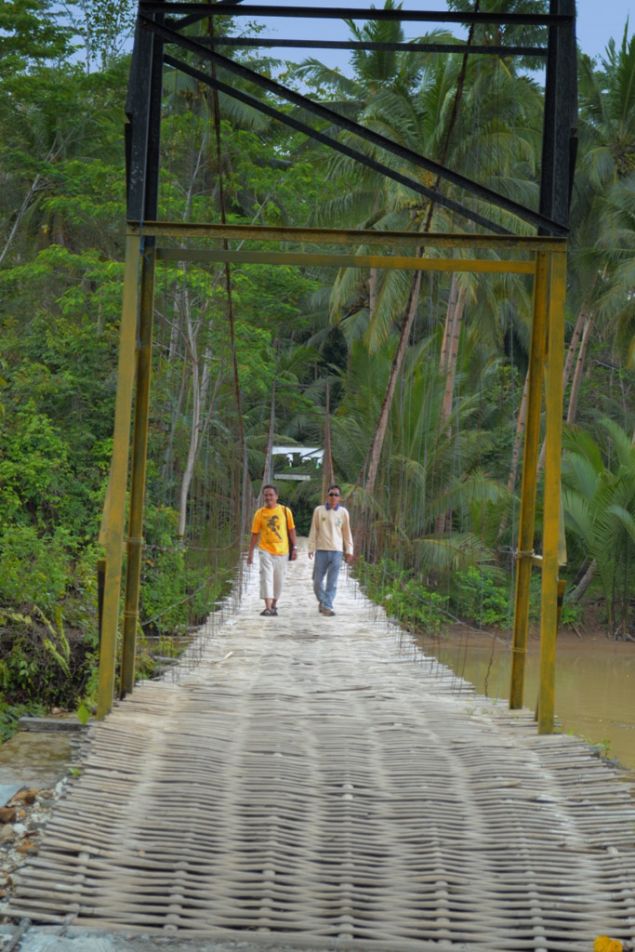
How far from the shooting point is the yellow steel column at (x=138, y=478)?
4.12m

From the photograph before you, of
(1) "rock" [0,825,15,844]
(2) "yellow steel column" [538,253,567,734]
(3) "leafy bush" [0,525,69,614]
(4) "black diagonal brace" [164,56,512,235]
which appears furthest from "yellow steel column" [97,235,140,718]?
(3) "leafy bush" [0,525,69,614]

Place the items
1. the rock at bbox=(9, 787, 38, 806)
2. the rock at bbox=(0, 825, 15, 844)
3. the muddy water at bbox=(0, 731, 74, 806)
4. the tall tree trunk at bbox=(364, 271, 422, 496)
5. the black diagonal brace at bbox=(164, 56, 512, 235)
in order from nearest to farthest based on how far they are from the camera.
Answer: the rock at bbox=(0, 825, 15, 844) < the rock at bbox=(9, 787, 38, 806) < the muddy water at bbox=(0, 731, 74, 806) < the black diagonal brace at bbox=(164, 56, 512, 235) < the tall tree trunk at bbox=(364, 271, 422, 496)

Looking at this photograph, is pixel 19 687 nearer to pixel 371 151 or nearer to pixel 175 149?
pixel 175 149

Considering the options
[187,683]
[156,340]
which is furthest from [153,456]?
[187,683]

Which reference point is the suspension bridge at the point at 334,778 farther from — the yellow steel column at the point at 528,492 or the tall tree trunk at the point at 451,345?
the tall tree trunk at the point at 451,345

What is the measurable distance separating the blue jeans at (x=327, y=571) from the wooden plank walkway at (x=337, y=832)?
143 inches

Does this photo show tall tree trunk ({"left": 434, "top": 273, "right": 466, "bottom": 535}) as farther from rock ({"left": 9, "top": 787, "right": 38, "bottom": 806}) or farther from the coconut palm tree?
rock ({"left": 9, "top": 787, "right": 38, "bottom": 806})

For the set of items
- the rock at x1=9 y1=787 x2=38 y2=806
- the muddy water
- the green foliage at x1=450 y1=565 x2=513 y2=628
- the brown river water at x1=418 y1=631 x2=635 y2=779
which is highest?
the rock at x1=9 y1=787 x2=38 y2=806

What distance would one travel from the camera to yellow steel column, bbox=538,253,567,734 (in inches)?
152

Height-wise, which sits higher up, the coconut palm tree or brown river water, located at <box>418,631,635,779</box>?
the coconut palm tree

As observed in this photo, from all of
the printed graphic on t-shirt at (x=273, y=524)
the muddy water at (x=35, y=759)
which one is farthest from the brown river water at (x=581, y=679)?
the muddy water at (x=35, y=759)

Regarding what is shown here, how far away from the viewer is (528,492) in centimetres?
445

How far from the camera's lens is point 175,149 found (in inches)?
477

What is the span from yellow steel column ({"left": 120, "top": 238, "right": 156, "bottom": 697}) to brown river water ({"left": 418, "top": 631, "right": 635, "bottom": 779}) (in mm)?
5278
